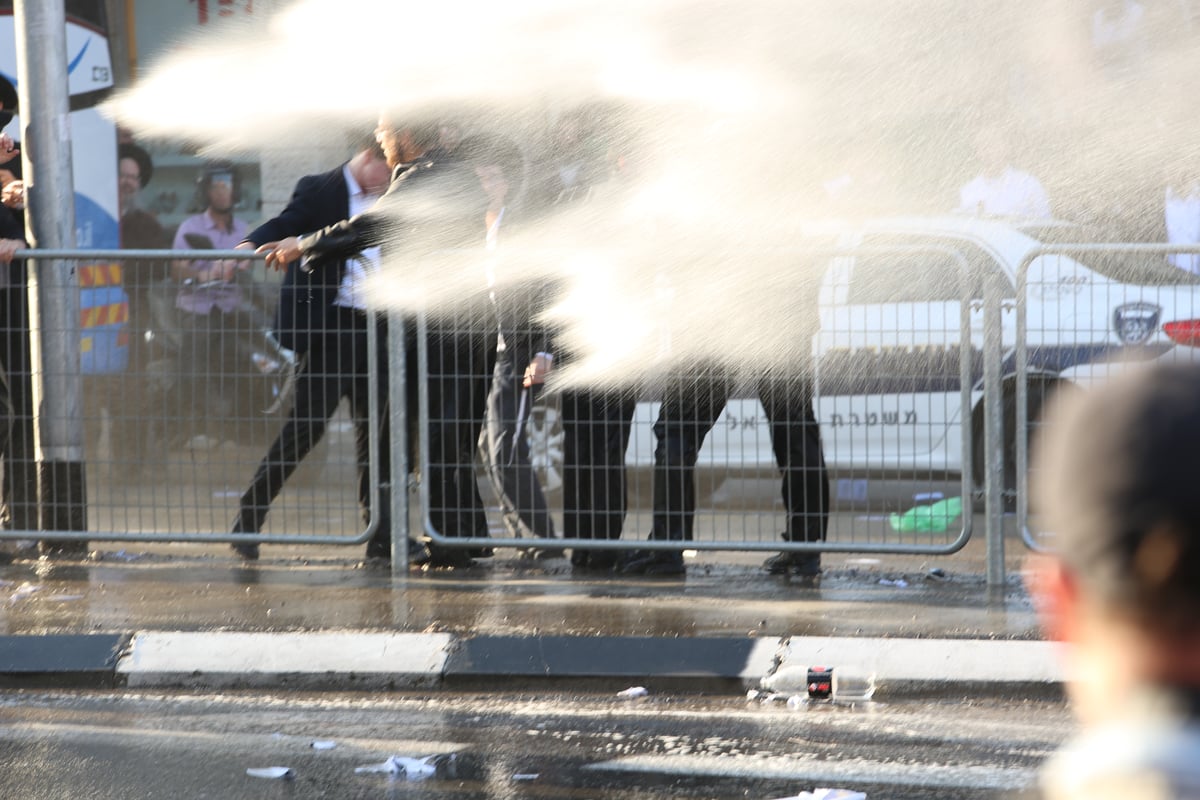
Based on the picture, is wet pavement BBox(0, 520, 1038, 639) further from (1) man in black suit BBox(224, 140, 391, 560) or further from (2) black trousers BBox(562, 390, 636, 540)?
(1) man in black suit BBox(224, 140, 391, 560)

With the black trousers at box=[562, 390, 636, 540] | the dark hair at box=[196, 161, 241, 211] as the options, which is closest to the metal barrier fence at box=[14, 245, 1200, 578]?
the black trousers at box=[562, 390, 636, 540]

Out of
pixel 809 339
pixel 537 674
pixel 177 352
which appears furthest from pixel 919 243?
pixel 177 352

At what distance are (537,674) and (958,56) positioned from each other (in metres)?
2.83

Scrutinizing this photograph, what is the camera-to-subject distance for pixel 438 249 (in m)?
6.61

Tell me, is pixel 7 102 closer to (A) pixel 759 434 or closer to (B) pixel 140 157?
(B) pixel 140 157

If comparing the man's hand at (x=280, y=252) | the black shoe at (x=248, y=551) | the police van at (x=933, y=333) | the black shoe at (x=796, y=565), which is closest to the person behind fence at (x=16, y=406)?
the black shoe at (x=248, y=551)

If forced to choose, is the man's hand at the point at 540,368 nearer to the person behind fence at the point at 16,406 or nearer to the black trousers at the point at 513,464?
the black trousers at the point at 513,464

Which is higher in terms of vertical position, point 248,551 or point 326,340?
point 326,340

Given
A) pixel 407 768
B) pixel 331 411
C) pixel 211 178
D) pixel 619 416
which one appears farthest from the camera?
pixel 211 178

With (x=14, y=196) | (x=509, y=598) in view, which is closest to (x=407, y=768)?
(x=509, y=598)

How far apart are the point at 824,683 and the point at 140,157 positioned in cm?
972

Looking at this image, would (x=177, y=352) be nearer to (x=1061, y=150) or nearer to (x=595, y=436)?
(x=595, y=436)

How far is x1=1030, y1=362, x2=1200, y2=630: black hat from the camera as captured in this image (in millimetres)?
1175

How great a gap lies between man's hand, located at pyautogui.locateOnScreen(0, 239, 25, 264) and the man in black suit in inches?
36.4
